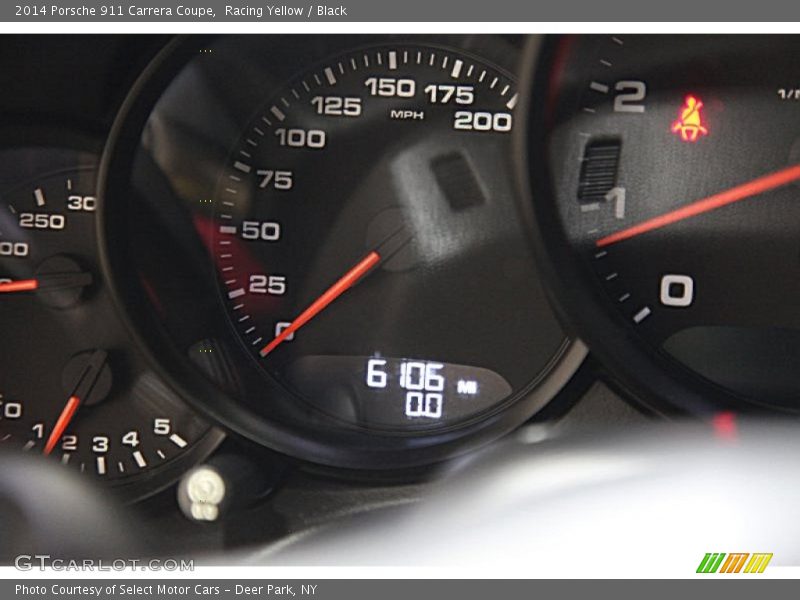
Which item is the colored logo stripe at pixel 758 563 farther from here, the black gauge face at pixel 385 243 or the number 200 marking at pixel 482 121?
the number 200 marking at pixel 482 121

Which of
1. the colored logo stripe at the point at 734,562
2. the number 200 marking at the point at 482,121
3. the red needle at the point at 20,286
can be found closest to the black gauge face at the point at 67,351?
the red needle at the point at 20,286

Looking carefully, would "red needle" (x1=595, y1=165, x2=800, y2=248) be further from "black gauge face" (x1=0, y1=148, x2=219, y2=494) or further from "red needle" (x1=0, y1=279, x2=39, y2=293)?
"red needle" (x1=0, y1=279, x2=39, y2=293)

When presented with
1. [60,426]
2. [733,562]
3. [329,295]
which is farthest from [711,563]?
[60,426]

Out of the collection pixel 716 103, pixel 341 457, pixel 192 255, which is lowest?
pixel 341 457

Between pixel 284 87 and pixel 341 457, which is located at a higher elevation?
pixel 284 87

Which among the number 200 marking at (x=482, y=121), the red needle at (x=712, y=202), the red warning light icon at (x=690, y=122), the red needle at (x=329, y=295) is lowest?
the red needle at (x=329, y=295)

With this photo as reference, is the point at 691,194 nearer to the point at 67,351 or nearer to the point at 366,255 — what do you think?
the point at 366,255
